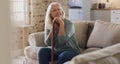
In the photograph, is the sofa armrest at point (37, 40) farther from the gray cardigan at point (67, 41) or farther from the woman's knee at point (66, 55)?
the woman's knee at point (66, 55)

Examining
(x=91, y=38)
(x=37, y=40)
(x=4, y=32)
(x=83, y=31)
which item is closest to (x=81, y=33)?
(x=83, y=31)

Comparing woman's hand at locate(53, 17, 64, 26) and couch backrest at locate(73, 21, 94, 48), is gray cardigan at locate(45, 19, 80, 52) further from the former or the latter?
couch backrest at locate(73, 21, 94, 48)

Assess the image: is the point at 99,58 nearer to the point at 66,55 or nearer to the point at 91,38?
the point at 66,55

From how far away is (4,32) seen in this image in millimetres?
420

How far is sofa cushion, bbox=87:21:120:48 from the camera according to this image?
9.45 ft

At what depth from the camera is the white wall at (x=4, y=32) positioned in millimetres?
414

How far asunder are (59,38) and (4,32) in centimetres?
236

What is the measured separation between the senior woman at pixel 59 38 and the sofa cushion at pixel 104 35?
1.15 feet

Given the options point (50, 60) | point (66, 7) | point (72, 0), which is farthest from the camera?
point (72, 0)

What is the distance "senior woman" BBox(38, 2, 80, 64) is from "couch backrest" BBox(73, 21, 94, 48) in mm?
393

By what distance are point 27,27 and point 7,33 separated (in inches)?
174

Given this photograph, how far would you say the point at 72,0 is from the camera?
7000 mm

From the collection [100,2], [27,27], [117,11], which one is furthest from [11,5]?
[100,2]

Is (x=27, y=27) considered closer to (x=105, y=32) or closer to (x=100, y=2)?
(x=105, y=32)
